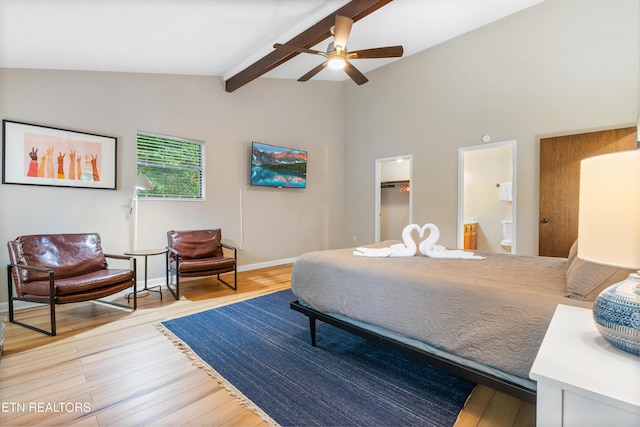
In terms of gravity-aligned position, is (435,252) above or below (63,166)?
below

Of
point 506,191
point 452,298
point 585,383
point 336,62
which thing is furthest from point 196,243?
point 506,191

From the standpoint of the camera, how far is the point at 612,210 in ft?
2.77

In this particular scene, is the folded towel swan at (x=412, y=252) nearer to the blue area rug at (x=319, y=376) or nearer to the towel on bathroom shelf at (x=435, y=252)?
the towel on bathroom shelf at (x=435, y=252)

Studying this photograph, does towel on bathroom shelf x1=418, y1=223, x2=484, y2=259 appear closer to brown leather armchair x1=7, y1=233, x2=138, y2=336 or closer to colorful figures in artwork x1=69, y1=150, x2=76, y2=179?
brown leather armchair x1=7, y1=233, x2=138, y2=336

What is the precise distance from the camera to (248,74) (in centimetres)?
Result: 403

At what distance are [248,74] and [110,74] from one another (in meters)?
1.61

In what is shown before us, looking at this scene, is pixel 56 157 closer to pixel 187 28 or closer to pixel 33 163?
pixel 33 163

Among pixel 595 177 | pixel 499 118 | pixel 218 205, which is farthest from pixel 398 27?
pixel 595 177

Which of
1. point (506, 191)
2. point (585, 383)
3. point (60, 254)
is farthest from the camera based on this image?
point (506, 191)

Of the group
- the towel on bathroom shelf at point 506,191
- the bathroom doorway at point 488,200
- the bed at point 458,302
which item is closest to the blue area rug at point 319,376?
the bed at point 458,302

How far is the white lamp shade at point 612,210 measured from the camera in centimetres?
81

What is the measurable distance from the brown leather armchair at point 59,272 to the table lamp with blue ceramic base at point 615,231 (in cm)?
337

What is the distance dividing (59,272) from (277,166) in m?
3.17

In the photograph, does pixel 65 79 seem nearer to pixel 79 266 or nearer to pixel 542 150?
pixel 79 266
